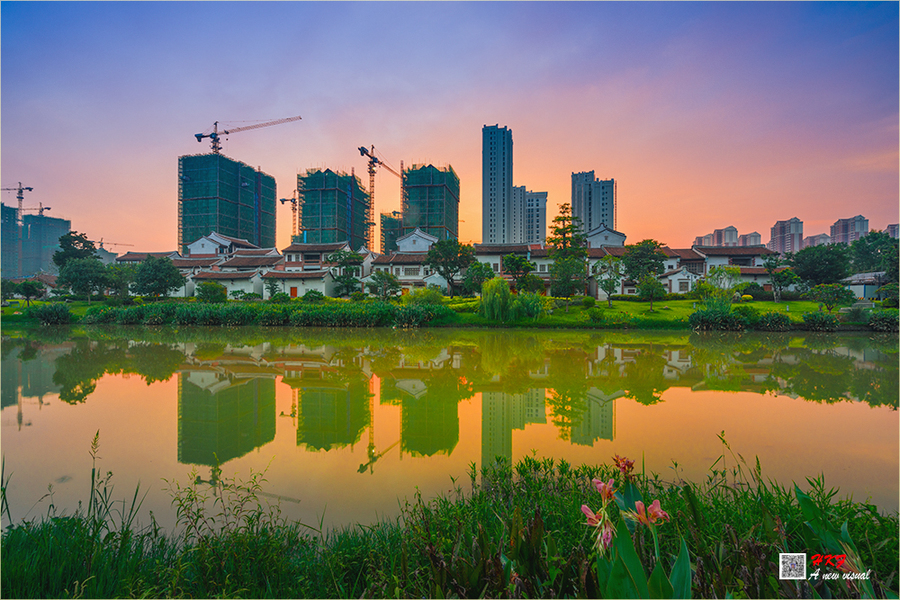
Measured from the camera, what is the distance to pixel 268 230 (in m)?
67.4

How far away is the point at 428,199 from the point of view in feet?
180

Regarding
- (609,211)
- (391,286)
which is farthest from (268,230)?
(609,211)

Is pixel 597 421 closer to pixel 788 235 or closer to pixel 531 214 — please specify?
pixel 788 235

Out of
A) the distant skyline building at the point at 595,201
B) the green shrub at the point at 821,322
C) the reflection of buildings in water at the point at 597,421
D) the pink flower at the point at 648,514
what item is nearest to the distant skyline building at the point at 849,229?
the green shrub at the point at 821,322

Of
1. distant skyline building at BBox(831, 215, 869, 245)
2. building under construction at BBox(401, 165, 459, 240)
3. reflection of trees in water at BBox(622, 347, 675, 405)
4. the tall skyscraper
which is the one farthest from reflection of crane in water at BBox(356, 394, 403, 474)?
the tall skyscraper

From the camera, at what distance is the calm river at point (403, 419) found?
137 inches

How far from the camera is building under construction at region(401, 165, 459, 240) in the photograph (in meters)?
54.7

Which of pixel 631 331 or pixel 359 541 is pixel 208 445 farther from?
pixel 631 331

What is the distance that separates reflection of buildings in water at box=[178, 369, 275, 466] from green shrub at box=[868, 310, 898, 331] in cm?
2405

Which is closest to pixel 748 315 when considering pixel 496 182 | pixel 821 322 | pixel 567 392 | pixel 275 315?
pixel 821 322

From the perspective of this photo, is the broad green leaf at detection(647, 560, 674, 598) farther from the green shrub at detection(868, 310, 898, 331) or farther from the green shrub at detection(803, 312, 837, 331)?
the green shrub at detection(868, 310, 898, 331)

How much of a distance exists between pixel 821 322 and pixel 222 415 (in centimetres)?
2306

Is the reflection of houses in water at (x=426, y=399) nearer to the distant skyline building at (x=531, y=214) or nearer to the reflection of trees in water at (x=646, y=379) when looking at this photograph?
the reflection of trees in water at (x=646, y=379)

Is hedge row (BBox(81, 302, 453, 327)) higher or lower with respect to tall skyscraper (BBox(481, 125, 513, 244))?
lower
